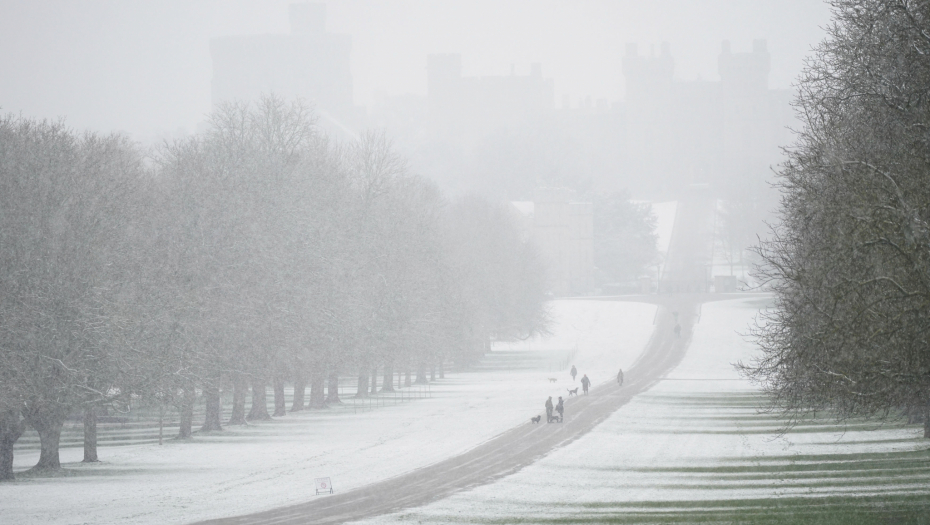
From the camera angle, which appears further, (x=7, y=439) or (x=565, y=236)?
(x=565, y=236)

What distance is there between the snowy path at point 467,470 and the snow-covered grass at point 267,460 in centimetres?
88

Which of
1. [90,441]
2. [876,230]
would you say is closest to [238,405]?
[90,441]

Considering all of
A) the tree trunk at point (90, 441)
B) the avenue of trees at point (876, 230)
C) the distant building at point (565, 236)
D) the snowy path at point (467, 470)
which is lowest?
the snowy path at point (467, 470)

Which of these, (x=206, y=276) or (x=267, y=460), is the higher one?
(x=206, y=276)

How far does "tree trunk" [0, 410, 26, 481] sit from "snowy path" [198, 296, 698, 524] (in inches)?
428

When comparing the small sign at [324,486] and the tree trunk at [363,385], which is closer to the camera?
the small sign at [324,486]

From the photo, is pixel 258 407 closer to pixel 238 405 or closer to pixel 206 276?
pixel 238 405

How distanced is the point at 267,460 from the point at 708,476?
14.3m

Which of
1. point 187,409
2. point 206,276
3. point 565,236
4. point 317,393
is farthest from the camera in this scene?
point 565,236

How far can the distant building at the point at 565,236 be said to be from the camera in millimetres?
131125

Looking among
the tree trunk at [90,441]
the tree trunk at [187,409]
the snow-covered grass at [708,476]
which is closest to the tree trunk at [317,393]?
the tree trunk at [187,409]

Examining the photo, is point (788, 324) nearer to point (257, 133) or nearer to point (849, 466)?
point (849, 466)

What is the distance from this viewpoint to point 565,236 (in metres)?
131

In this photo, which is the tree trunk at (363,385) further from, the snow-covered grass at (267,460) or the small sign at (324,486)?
the small sign at (324,486)
